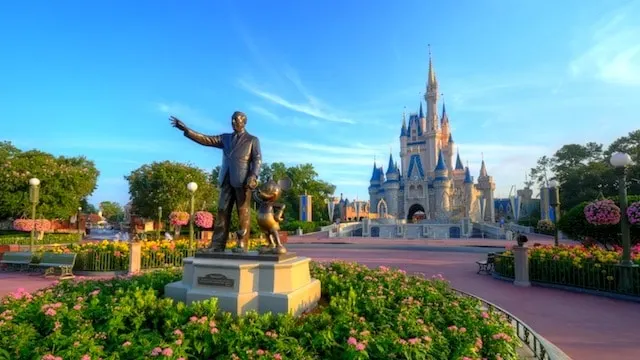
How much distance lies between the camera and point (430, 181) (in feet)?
226

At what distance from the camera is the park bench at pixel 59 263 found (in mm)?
11969

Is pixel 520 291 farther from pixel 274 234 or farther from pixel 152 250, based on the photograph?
pixel 152 250

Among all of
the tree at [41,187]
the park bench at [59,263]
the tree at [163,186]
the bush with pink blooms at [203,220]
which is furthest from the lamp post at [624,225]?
the tree at [41,187]

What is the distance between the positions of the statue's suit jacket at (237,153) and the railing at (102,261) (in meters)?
8.69

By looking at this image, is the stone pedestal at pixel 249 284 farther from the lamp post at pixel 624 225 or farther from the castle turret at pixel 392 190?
the castle turret at pixel 392 190

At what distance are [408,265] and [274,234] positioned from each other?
1086cm

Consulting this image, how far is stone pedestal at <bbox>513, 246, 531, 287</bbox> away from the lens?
10.7 meters

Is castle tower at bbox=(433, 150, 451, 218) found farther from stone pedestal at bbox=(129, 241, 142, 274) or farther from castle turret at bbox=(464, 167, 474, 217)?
stone pedestal at bbox=(129, 241, 142, 274)

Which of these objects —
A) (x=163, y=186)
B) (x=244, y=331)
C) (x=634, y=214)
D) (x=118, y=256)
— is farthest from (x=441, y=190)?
(x=244, y=331)

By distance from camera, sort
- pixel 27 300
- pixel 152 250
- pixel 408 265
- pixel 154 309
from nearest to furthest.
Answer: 1. pixel 154 309
2. pixel 27 300
3. pixel 152 250
4. pixel 408 265

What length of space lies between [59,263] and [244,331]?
37.2 ft

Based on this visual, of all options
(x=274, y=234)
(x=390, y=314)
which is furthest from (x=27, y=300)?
(x=390, y=314)

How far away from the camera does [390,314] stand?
184 inches

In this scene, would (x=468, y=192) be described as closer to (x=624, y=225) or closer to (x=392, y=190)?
(x=392, y=190)
